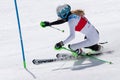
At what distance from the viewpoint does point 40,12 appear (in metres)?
13.1

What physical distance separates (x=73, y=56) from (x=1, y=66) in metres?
1.59

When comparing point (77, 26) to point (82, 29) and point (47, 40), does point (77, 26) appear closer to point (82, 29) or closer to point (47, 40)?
point (82, 29)

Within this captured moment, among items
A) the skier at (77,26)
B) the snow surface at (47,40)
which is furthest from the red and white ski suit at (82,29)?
the snow surface at (47,40)

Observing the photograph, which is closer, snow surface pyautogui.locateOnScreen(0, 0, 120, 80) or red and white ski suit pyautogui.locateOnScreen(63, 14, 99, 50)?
snow surface pyautogui.locateOnScreen(0, 0, 120, 80)

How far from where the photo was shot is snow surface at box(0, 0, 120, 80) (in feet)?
24.2

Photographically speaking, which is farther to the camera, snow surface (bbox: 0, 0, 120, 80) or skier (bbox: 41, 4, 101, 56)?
skier (bbox: 41, 4, 101, 56)

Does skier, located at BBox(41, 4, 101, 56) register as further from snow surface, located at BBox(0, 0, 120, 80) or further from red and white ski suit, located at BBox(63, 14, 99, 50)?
snow surface, located at BBox(0, 0, 120, 80)

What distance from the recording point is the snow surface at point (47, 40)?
7387 mm

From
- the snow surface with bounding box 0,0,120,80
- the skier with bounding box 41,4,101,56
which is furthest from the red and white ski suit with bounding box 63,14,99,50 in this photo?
the snow surface with bounding box 0,0,120,80

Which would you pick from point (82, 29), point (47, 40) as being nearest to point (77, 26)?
point (82, 29)

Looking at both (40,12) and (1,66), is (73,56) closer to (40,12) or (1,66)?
(1,66)

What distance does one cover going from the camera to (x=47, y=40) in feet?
32.1

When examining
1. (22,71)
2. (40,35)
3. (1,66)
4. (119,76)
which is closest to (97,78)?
(119,76)

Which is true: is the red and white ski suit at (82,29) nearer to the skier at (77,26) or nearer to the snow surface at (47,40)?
the skier at (77,26)
